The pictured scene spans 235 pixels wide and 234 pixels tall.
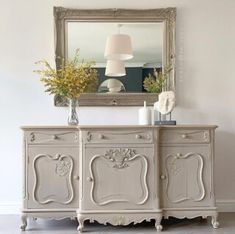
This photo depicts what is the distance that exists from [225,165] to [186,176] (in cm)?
79

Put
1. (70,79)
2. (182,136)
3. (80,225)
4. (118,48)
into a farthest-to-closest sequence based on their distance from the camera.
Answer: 1. (118,48)
2. (70,79)
3. (182,136)
4. (80,225)

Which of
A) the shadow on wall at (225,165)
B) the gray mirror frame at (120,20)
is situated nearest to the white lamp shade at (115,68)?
the gray mirror frame at (120,20)

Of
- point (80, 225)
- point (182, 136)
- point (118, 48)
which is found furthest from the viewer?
point (118, 48)

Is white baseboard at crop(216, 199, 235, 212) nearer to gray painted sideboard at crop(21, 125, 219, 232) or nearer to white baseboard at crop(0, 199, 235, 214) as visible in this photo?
white baseboard at crop(0, 199, 235, 214)

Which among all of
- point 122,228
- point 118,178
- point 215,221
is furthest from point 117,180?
point 215,221

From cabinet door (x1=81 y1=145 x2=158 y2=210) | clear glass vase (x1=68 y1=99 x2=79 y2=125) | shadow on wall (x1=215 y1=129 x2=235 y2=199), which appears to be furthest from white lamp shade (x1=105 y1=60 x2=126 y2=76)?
shadow on wall (x1=215 y1=129 x2=235 y2=199)

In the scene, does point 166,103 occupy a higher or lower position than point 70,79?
lower

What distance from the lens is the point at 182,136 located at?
359 centimetres

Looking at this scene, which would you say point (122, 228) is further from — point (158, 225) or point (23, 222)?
point (23, 222)

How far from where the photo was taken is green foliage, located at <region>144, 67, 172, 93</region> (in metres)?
4.13

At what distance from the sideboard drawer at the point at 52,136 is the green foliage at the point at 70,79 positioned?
406mm

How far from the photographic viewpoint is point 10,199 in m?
4.17

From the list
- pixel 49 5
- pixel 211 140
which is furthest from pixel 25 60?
pixel 211 140

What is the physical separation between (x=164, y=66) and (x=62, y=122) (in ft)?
3.69
